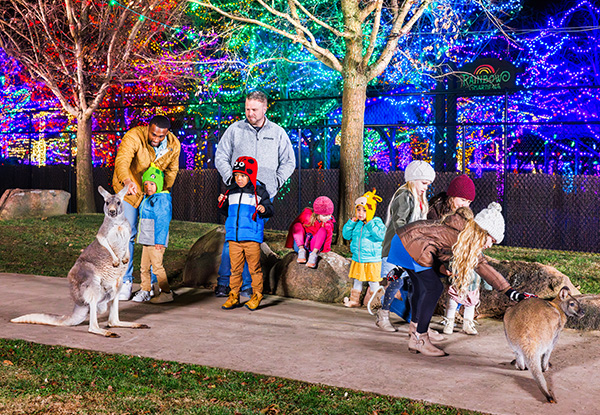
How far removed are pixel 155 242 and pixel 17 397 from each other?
3148mm

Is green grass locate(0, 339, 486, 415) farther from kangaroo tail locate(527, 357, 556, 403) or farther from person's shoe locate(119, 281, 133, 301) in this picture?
person's shoe locate(119, 281, 133, 301)

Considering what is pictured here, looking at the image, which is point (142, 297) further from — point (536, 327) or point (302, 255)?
point (536, 327)

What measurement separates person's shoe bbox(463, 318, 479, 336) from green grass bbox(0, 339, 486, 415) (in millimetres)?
2149

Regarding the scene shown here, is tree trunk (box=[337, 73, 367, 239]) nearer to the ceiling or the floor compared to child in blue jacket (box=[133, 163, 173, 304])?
nearer to the ceiling

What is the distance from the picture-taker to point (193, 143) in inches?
841

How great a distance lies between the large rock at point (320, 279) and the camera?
737 cm

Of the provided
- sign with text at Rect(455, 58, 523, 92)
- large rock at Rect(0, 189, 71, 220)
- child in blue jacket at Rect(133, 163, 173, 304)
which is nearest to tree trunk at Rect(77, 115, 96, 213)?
large rock at Rect(0, 189, 71, 220)

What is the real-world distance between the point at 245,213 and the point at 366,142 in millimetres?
14483

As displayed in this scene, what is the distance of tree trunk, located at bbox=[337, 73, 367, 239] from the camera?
10.8 m

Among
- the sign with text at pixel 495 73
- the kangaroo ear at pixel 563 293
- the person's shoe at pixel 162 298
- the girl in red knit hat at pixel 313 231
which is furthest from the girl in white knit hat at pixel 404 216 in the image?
the sign with text at pixel 495 73

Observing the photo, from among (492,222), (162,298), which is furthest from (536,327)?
(162,298)

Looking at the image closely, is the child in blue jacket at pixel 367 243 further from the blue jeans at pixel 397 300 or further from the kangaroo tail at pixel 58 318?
the kangaroo tail at pixel 58 318

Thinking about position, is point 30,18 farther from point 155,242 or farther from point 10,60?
point 155,242

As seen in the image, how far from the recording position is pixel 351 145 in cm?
1091
